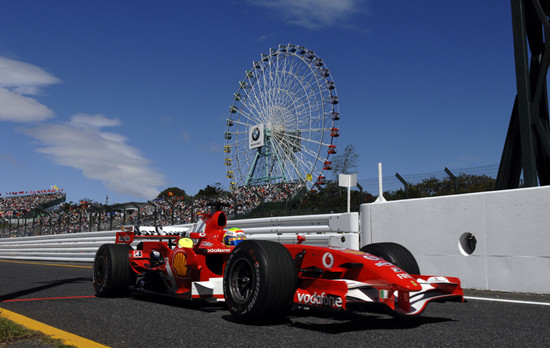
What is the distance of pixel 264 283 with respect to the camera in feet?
13.5

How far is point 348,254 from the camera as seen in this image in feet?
14.3

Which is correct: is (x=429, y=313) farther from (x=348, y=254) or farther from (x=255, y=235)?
(x=255, y=235)

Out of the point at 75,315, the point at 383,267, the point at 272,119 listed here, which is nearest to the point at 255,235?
the point at 75,315

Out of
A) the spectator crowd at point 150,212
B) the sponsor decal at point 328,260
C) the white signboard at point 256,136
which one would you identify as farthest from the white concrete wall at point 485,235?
the white signboard at point 256,136

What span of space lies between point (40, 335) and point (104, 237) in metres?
12.0

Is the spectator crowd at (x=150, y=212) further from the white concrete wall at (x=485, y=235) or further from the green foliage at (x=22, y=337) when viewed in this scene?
the green foliage at (x=22, y=337)

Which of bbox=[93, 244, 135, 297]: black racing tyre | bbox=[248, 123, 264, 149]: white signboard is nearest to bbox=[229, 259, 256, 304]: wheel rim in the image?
bbox=[93, 244, 135, 297]: black racing tyre

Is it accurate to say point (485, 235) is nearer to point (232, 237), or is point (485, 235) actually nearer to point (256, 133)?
point (232, 237)

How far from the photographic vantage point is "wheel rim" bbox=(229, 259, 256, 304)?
4480 millimetres

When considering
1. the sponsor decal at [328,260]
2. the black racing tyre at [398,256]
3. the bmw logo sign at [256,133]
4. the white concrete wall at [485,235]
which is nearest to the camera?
the sponsor decal at [328,260]

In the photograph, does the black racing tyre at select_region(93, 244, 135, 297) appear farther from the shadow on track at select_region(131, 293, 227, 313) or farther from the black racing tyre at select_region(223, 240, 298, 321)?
the black racing tyre at select_region(223, 240, 298, 321)

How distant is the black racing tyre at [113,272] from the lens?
645 cm

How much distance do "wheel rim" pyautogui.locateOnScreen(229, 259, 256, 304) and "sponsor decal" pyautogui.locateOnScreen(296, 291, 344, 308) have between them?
49 cm

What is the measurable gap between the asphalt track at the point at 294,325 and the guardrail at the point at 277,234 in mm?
2989
